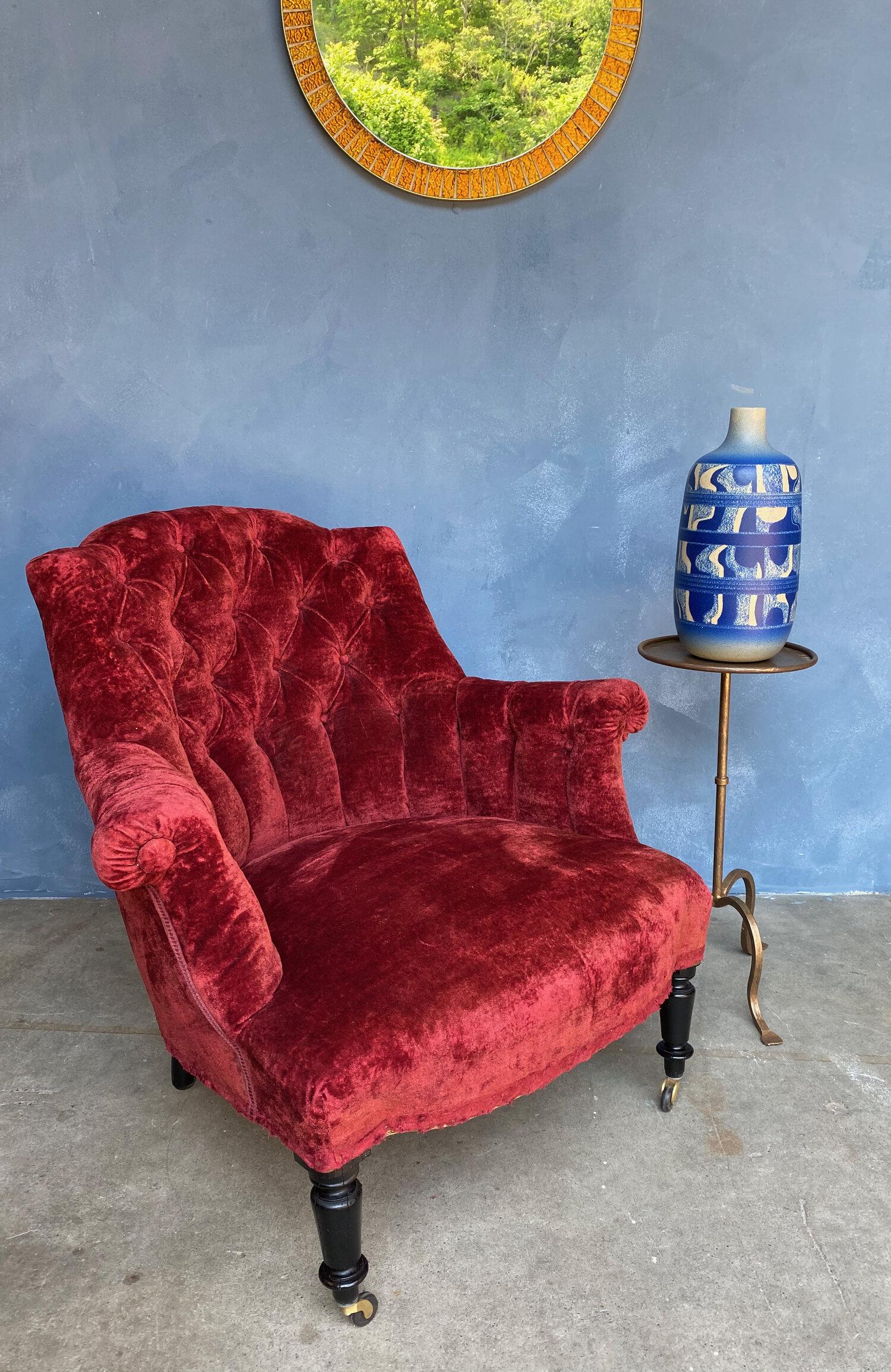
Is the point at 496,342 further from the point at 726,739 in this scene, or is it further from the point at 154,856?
the point at 154,856

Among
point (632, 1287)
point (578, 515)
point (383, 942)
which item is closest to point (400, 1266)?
point (632, 1287)

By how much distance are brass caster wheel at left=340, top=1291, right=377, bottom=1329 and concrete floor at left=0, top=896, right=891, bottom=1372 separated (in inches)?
0.7

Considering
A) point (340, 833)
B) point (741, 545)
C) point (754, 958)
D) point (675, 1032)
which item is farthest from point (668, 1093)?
point (741, 545)

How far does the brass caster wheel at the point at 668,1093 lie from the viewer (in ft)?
5.25

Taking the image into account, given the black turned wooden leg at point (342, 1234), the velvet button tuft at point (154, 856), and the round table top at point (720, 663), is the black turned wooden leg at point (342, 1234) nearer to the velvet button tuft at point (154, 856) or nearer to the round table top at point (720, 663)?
the velvet button tuft at point (154, 856)

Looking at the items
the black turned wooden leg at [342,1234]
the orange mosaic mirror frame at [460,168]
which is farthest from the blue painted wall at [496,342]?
the black turned wooden leg at [342,1234]

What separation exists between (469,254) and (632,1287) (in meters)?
1.95

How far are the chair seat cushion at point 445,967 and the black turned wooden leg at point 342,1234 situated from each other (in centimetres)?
5

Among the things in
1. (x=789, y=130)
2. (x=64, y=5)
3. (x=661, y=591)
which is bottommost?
(x=661, y=591)

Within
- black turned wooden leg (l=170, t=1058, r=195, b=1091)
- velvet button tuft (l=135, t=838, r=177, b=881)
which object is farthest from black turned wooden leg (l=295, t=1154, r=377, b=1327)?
black turned wooden leg (l=170, t=1058, r=195, b=1091)

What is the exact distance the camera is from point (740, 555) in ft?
5.61

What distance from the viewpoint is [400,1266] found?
1314mm

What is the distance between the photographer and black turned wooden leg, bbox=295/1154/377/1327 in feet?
3.80

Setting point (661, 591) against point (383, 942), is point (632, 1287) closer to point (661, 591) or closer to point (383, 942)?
point (383, 942)
